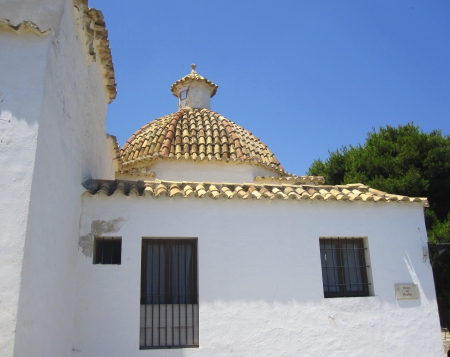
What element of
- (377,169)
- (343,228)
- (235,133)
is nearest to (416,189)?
(377,169)

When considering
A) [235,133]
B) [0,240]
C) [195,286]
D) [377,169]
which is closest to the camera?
[0,240]

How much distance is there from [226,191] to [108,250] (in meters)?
2.14

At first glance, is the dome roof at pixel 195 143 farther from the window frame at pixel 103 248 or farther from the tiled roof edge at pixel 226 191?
the window frame at pixel 103 248

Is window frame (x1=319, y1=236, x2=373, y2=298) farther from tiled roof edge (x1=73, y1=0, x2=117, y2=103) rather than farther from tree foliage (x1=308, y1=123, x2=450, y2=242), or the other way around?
tree foliage (x1=308, y1=123, x2=450, y2=242)

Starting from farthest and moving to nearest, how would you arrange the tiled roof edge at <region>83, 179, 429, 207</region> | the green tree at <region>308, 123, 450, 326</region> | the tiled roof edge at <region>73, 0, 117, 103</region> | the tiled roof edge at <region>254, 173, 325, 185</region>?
the green tree at <region>308, 123, 450, 326</region>, the tiled roof edge at <region>254, 173, 325, 185</region>, the tiled roof edge at <region>83, 179, 429, 207</region>, the tiled roof edge at <region>73, 0, 117, 103</region>

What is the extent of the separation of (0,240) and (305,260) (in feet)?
15.3

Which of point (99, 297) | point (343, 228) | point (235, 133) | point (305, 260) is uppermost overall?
point (235, 133)

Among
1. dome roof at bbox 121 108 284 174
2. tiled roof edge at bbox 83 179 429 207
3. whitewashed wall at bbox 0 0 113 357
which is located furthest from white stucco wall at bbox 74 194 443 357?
dome roof at bbox 121 108 284 174

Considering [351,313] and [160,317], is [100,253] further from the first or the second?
[351,313]

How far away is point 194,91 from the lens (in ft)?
49.8

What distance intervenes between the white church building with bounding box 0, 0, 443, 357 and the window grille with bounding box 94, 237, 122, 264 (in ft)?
0.07

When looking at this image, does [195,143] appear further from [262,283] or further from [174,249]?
[262,283]

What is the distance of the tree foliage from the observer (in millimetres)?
16281

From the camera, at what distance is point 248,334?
22.3 ft
